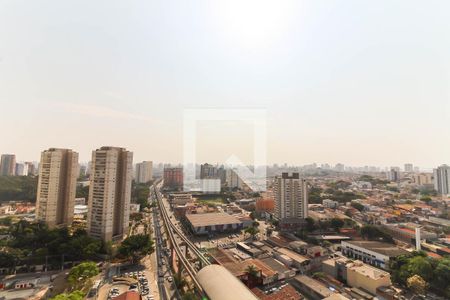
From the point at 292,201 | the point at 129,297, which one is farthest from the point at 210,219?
the point at 129,297

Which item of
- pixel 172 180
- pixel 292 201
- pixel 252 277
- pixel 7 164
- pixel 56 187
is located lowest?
pixel 252 277

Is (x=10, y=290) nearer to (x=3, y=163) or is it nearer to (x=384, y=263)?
(x=384, y=263)

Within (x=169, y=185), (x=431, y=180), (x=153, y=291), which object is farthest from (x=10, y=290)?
(x=431, y=180)

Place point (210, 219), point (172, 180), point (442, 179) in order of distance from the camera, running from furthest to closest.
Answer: point (172, 180) < point (442, 179) < point (210, 219)

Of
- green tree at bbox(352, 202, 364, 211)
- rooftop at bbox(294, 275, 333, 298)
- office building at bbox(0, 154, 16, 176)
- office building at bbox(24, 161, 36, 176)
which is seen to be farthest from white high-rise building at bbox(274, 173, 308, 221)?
office building at bbox(24, 161, 36, 176)

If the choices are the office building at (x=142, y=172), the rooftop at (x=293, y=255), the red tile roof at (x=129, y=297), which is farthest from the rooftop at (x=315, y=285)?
the office building at (x=142, y=172)

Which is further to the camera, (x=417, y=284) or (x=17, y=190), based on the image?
(x=17, y=190)

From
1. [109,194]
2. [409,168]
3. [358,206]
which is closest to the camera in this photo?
[109,194]

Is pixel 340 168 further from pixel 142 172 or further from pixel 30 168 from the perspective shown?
pixel 30 168
